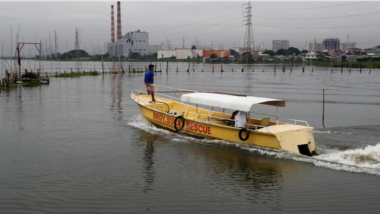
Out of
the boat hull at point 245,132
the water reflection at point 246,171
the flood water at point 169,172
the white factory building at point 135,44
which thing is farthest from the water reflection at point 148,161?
the white factory building at point 135,44

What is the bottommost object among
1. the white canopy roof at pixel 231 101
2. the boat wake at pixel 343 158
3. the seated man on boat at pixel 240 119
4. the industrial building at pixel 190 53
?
the boat wake at pixel 343 158

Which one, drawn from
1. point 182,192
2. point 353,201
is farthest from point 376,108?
point 182,192

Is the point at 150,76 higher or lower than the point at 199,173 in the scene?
higher

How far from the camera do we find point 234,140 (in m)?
14.5

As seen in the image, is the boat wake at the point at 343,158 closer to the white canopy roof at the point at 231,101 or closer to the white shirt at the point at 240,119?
the white shirt at the point at 240,119

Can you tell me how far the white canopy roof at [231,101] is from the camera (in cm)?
1438

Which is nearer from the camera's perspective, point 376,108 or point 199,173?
point 199,173

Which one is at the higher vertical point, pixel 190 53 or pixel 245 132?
pixel 190 53

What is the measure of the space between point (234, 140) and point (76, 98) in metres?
18.8

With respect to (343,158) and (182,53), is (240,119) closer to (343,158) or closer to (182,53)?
(343,158)

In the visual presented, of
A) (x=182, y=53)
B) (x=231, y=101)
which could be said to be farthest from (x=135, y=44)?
(x=231, y=101)

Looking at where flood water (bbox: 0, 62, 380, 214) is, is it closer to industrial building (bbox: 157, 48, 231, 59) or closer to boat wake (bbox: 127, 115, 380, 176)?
boat wake (bbox: 127, 115, 380, 176)

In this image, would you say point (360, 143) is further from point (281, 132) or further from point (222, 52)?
point (222, 52)

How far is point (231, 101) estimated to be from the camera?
48.9 feet
